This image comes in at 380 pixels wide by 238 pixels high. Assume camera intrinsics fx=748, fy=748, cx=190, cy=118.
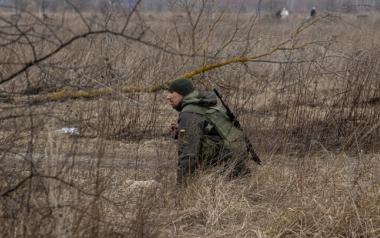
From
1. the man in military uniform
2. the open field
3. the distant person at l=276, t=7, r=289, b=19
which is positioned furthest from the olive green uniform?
the distant person at l=276, t=7, r=289, b=19

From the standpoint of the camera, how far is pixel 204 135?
5715mm

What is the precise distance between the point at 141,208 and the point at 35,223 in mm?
801

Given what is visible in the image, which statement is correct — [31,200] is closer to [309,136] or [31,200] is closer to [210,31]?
[309,136]

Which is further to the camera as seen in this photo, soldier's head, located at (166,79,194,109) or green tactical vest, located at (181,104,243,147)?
soldier's head, located at (166,79,194,109)

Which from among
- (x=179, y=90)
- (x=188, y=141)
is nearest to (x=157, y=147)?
(x=179, y=90)

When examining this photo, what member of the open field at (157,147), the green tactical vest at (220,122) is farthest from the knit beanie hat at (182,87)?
the open field at (157,147)

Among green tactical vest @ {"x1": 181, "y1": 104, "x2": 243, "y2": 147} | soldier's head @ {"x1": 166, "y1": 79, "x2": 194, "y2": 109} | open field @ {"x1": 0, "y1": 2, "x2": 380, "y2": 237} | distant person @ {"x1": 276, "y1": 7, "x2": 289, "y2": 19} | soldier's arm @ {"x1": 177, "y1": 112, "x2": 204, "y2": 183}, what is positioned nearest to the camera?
open field @ {"x1": 0, "y1": 2, "x2": 380, "y2": 237}

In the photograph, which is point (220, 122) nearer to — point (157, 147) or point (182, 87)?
point (182, 87)

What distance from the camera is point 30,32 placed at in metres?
3.66

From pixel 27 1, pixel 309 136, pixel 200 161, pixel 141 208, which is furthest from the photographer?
pixel 309 136

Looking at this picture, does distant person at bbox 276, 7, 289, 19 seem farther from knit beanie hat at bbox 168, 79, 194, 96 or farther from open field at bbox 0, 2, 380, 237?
knit beanie hat at bbox 168, 79, 194, 96

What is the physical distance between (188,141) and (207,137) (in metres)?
0.24

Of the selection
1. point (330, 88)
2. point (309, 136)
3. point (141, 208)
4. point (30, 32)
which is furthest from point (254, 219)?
point (330, 88)

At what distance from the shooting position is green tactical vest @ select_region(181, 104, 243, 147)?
5699mm
